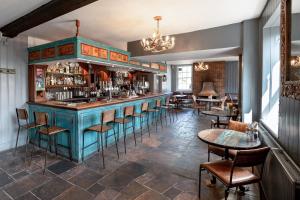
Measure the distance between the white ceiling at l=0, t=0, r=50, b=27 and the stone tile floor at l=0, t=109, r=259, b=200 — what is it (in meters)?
2.58

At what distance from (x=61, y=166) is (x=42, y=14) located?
2507 mm

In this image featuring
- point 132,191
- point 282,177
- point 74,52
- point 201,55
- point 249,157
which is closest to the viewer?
point 282,177

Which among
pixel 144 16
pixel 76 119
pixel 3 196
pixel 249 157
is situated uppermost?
pixel 144 16

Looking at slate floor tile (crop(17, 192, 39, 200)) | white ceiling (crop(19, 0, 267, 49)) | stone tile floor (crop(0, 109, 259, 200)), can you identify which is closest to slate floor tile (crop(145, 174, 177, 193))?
stone tile floor (crop(0, 109, 259, 200))

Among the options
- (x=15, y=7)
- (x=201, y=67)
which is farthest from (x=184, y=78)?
(x=15, y=7)

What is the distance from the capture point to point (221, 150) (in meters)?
2.52

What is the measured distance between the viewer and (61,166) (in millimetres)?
2928

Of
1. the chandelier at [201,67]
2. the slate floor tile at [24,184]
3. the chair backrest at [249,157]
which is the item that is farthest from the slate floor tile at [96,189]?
the chandelier at [201,67]

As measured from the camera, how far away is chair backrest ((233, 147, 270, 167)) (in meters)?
1.61

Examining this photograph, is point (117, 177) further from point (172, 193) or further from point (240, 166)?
point (240, 166)

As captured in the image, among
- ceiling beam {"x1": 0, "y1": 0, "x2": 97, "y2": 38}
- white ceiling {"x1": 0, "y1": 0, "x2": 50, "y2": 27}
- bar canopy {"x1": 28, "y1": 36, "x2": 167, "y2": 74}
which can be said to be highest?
white ceiling {"x1": 0, "y1": 0, "x2": 50, "y2": 27}

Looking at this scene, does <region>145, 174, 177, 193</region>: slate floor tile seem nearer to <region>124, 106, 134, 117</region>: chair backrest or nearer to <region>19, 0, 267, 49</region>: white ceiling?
<region>124, 106, 134, 117</region>: chair backrest

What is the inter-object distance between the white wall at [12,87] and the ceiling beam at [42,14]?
A: 33cm

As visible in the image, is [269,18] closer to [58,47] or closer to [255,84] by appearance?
[255,84]
